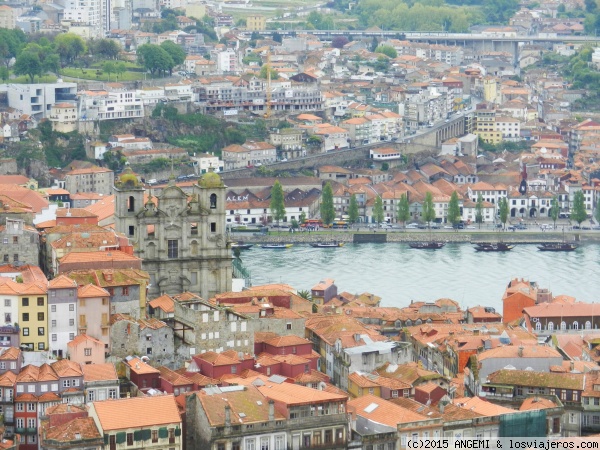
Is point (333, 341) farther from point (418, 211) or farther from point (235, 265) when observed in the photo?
point (418, 211)

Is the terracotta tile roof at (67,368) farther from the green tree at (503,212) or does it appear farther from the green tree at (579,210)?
the green tree at (579,210)

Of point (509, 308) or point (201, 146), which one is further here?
point (201, 146)

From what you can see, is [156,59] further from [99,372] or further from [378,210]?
[99,372]

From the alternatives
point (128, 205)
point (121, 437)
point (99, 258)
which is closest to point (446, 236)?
point (128, 205)

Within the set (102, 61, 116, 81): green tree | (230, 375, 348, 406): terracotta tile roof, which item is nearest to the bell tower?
(230, 375, 348, 406): terracotta tile roof

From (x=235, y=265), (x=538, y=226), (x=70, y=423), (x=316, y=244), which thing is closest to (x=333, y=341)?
(x=70, y=423)
